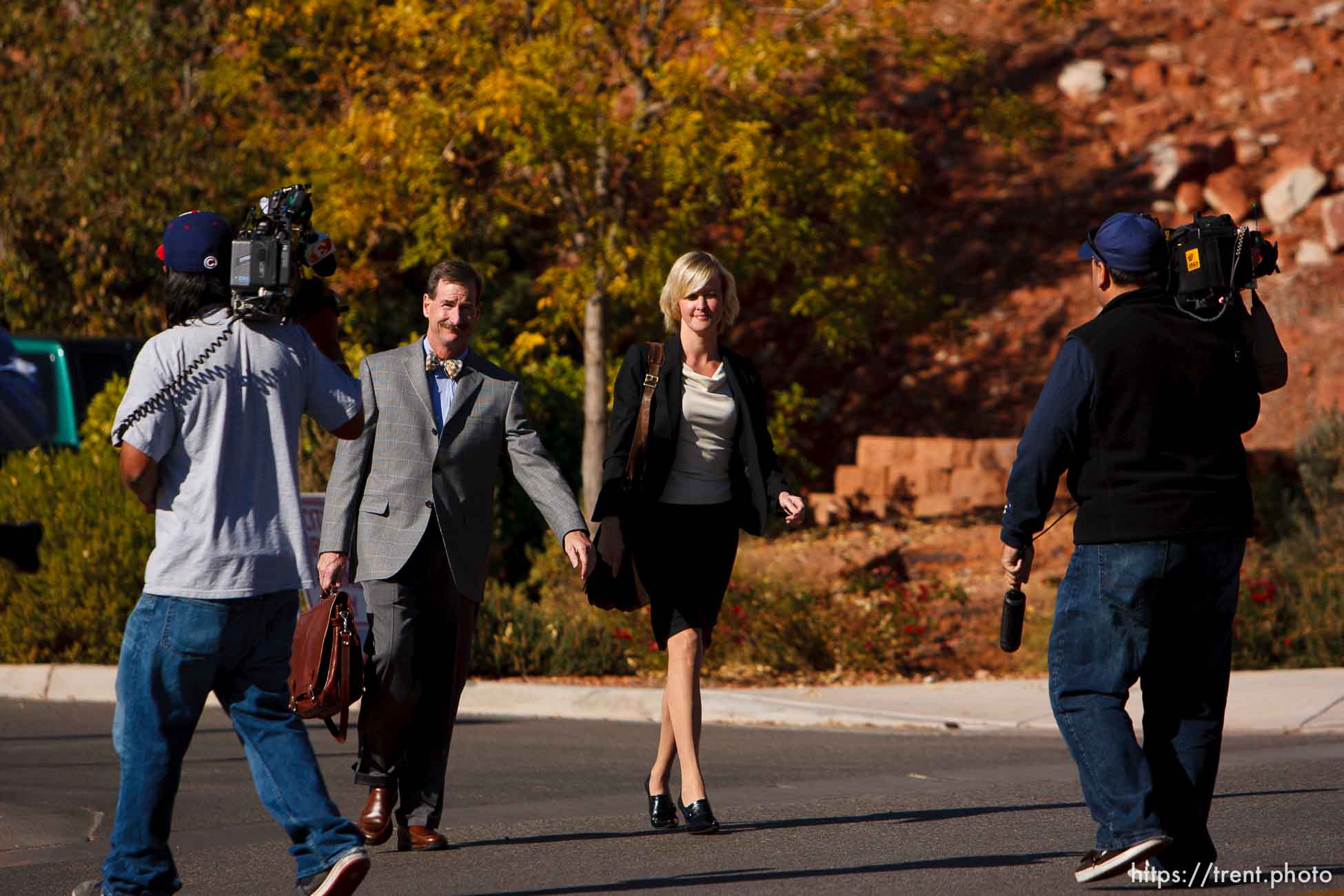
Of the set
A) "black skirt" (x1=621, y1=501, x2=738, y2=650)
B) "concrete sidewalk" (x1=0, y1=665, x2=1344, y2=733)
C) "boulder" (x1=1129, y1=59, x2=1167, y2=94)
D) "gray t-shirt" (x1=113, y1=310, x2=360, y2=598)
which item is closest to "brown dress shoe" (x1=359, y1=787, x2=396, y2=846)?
"black skirt" (x1=621, y1=501, x2=738, y2=650)

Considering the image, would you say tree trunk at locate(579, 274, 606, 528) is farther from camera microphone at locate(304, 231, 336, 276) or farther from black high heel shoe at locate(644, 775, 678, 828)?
camera microphone at locate(304, 231, 336, 276)

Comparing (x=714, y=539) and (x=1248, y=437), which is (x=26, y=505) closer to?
(x=714, y=539)

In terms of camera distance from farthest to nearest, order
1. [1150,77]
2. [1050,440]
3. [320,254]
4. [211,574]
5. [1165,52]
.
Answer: [1165,52] < [1150,77] < [320,254] < [1050,440] < [211,574]

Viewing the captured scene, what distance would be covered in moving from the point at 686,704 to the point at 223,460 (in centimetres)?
227

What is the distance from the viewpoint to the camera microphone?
5125 mm

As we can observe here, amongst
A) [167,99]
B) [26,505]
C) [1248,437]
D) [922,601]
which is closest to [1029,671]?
[922,601]

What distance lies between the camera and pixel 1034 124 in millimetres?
16562

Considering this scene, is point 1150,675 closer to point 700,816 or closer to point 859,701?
point 700,816

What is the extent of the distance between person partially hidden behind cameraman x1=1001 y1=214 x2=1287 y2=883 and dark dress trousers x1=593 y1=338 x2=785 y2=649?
1.55 m

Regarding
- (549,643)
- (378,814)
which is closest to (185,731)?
(378,814)

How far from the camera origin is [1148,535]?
16.5ft

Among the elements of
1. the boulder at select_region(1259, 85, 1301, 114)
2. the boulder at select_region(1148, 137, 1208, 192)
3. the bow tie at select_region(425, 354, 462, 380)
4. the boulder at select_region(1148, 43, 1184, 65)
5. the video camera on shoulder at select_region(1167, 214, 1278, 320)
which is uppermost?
the boulder at select_region(1148, 43, 1184, 65)

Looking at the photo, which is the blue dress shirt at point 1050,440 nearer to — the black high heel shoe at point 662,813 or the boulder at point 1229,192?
the black high heel shoe at point 662,813

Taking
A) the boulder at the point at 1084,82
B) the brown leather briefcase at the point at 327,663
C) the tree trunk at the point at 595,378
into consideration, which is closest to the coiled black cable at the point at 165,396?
the brown leather briefcase at the point at 327,663
